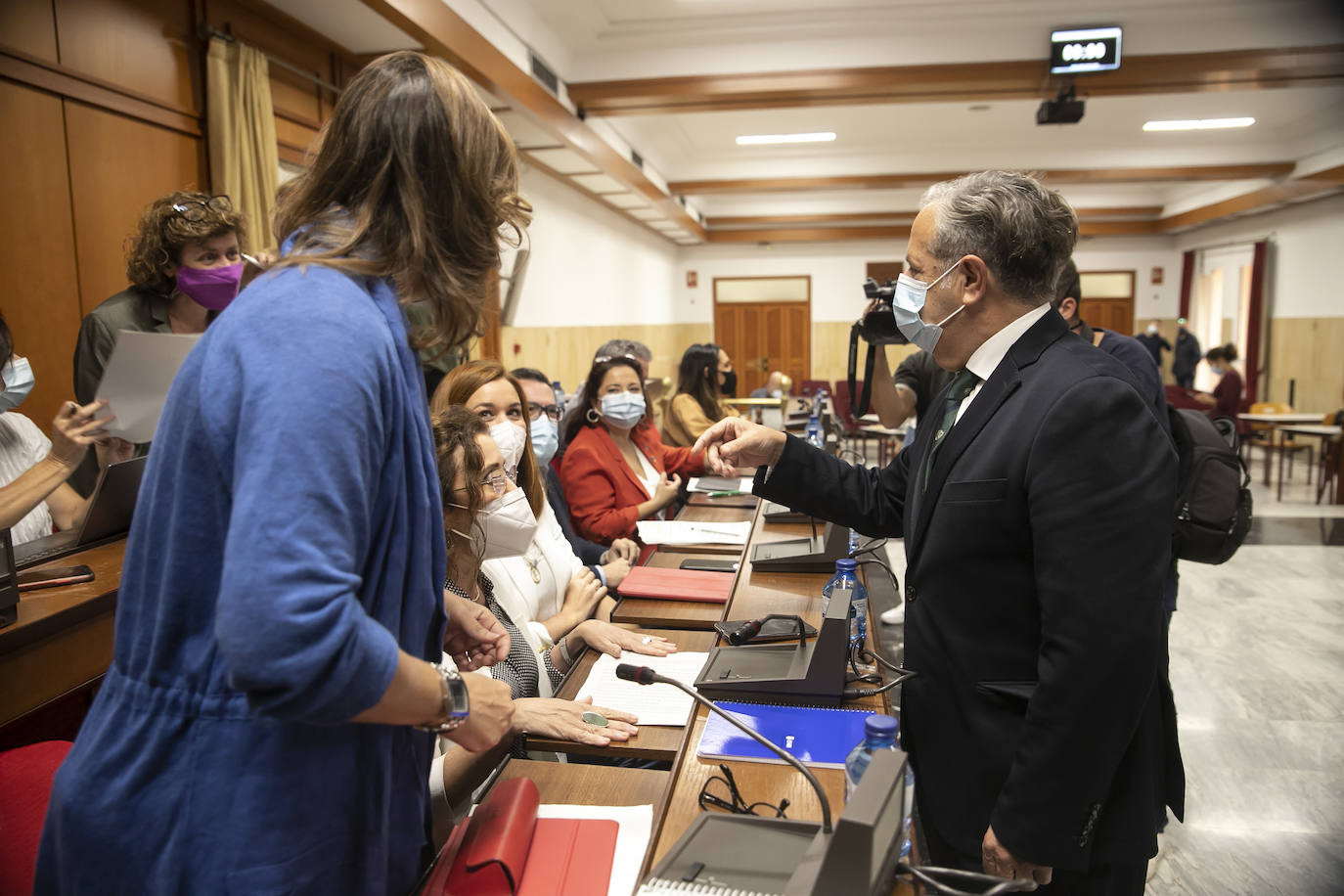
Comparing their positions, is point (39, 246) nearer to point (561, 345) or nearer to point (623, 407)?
point (623, 407)

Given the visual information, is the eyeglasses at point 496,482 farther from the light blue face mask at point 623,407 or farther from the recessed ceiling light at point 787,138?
Answer: the recessed ceiling light at point 787,138

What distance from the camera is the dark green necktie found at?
1.43 metres

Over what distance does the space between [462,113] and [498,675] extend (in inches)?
54.1

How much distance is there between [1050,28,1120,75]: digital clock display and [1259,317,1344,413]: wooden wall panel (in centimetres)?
666

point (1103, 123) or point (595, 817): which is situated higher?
point (1103, 123)

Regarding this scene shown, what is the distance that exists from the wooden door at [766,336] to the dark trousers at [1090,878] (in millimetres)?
13231

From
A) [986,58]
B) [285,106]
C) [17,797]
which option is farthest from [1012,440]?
[986,58]

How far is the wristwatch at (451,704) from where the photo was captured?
0.86m

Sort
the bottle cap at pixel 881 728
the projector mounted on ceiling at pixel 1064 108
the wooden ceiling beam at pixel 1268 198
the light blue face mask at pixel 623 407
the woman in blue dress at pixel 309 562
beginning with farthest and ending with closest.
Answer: the wooden ceiling beam at pixel 1268 198
the projector mounted on ceiling at pixel 1064 108
the light blue face mask at pixel 623 407
the bottle cap at pixel 881 728
the woman in blue dress at pixel 309 562

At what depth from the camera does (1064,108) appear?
18.1 feet

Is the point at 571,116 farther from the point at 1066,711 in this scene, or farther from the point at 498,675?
the point at 1066,711

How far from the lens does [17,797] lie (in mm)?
1326

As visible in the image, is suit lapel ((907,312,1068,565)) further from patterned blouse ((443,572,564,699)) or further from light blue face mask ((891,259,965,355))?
patterned blouse ((443,572,564,699))

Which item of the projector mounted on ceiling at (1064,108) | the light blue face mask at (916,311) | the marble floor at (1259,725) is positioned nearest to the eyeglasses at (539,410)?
the marble floor at (1259,725)
